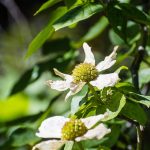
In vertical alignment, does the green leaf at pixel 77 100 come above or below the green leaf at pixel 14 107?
above

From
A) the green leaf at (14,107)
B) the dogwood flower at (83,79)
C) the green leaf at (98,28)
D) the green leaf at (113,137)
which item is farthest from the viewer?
the green leaf at (14,107)

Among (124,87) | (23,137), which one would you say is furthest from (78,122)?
(23,137)

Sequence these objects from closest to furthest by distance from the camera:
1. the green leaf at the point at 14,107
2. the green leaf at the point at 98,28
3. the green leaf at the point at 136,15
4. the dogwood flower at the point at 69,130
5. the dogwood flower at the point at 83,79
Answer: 1. the dogwood flower at the point at 69,130
2. the dogwood flower at the point at 83,79
3. the green leaf at the point at 136,15
4. the green leaf at the point at 98,28
5. the green leaf at the point at 14,107

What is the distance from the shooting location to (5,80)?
8.50ft

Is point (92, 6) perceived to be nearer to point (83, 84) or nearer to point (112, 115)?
point (83, 84)

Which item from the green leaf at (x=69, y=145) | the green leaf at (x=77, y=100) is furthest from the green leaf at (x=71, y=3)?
the green leaf at (x=69, y=145)

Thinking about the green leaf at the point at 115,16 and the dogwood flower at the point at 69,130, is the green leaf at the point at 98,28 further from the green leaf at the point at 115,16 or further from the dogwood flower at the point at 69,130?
the dogwood flower at the point at 69,130

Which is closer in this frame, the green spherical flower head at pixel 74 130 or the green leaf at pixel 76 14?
the green spherical flower head at pixel 74 130

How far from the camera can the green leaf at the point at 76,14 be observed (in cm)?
113

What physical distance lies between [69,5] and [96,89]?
24 centimetres

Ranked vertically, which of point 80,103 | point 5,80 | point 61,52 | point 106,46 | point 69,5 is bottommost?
point 106,46

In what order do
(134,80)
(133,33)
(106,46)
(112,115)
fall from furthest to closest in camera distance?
(106,46)
(133,33)
(134,80)
(112,115)

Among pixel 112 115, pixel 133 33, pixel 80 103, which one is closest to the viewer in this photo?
pixel 112 115

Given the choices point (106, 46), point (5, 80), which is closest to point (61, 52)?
point (5, 80)
